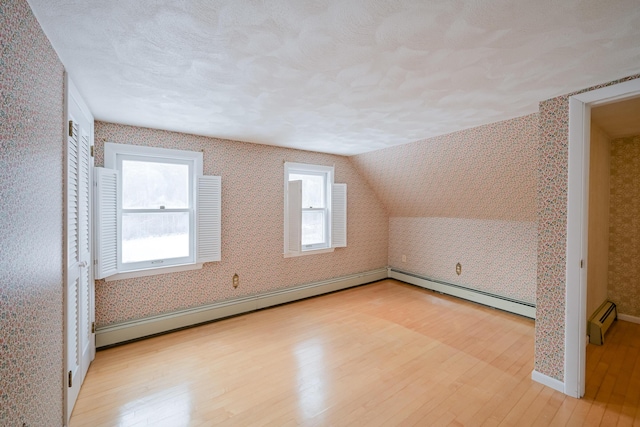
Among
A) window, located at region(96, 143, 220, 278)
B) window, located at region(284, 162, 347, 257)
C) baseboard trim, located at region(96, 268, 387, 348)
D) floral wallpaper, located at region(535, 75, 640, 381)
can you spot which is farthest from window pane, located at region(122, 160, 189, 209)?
floral wallpaper, located at region(535, 75, 640, 381)

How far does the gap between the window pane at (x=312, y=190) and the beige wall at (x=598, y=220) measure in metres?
3.26

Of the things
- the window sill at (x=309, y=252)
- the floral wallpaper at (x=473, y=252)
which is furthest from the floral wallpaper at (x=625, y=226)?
the window sill at (x=309, y=252)

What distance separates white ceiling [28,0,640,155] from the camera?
1256mm

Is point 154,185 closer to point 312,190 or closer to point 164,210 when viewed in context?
point 164,210

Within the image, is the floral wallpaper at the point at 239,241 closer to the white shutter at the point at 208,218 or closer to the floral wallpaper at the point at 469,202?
the white shutter at the point at 208,218

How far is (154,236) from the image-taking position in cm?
319

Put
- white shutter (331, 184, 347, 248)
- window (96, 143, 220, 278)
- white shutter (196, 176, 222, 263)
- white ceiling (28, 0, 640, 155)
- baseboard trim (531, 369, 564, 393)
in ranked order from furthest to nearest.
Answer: white shutter (331, 184, 347, 248), white shutter (196, 176, 222, 263), window (96, 143, 220, 278), baseboard trim (531, 369, 564, 393), white ceiling (28, 0, 640, 155)

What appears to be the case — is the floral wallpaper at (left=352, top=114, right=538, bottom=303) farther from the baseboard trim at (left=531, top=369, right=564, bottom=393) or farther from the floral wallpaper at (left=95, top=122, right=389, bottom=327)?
the baseboard trim at (left=531, top=369, right=564, bottom=393)

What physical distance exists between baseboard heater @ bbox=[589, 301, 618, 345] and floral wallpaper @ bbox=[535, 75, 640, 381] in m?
1.21

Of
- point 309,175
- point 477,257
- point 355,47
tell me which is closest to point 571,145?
point 355,47

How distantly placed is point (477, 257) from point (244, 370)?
11.7 ft

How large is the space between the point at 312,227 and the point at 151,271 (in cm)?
234

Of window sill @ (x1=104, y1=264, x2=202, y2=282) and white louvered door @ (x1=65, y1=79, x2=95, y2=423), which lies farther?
window sill @ (x1=104, y1=264, x2=202, y2=282)

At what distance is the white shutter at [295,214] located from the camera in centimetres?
386
